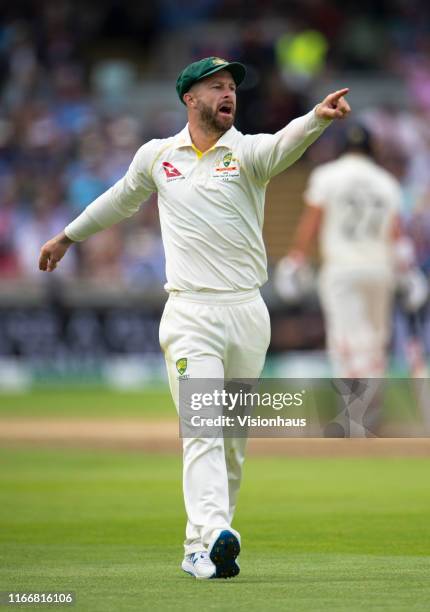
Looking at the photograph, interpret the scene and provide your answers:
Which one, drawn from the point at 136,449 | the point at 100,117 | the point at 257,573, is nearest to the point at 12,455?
the point at 136,449

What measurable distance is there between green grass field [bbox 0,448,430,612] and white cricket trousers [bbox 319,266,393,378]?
40.9 inches

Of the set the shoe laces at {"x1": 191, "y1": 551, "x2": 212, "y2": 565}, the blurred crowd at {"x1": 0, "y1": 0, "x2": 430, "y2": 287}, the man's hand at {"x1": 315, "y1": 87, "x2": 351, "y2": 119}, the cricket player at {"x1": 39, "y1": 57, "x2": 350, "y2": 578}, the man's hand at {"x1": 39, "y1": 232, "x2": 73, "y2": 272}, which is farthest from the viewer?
the blurred crowd at {"x1": 0, "y1": 0, "x2": 430, "y2": 287}

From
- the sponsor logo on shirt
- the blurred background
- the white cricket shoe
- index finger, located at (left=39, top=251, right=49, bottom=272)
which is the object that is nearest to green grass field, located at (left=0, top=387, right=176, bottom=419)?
the blurred background

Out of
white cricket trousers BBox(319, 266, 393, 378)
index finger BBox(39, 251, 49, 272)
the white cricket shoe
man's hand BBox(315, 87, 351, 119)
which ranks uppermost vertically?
man's hand BBox(315, 87, 351, 119)

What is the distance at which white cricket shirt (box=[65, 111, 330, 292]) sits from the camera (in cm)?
722

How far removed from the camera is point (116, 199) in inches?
301

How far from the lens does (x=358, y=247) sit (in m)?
13.5

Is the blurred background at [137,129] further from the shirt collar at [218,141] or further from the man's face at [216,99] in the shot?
the man's face at [216,99]

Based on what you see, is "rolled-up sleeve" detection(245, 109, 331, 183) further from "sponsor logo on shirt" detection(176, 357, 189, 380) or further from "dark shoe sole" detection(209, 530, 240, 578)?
"dark shoe sole" detection(209, 530, 240, 578)

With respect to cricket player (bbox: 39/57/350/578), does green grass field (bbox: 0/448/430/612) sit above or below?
below

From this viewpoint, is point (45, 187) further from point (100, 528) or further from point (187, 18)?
point (100, 528)

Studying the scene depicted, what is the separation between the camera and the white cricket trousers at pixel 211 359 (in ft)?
22.8

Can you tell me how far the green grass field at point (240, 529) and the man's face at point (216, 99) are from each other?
2142 mm

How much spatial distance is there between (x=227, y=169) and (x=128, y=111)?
1804 cm
